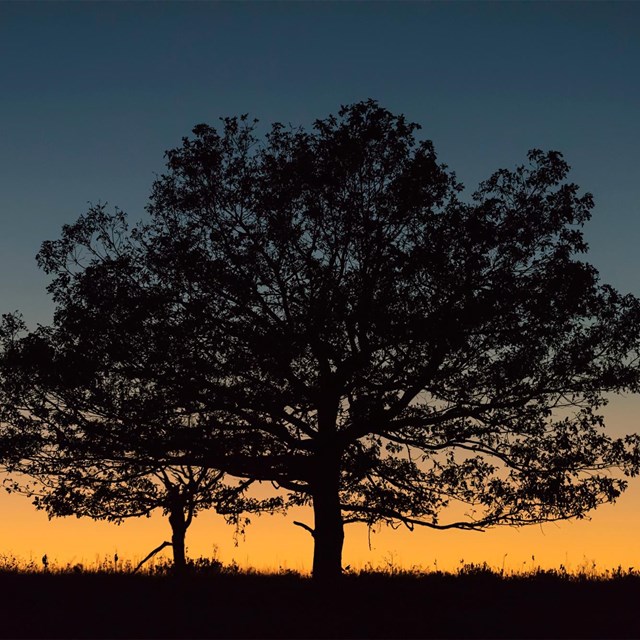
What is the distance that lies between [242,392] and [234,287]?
293 cm

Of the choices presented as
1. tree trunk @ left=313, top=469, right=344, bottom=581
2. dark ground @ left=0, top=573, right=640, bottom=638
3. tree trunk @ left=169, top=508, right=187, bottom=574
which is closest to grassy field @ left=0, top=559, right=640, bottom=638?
dark ground @ left=0, top=573, right=640, bottom=638

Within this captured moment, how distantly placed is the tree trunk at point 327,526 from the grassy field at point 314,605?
2.67 feet

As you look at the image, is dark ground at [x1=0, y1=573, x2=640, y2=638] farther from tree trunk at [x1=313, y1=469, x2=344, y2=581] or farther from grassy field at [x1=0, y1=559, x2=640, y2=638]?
tree trunk at [x1=313, y1=469, x2=344, y2=581]

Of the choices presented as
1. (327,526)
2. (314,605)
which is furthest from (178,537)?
(314,605)

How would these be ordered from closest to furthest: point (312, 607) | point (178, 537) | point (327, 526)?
point (312, 607), point (327, 526), point (178, 537)

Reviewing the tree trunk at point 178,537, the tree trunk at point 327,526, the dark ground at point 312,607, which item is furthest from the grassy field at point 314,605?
the tree trunk at point 178,537

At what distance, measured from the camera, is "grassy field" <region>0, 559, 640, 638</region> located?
1834cm

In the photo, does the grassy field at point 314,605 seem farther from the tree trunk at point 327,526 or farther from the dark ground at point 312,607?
the tree trunk at point 327,526

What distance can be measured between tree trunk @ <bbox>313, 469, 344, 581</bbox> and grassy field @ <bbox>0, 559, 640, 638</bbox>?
0.81 meters

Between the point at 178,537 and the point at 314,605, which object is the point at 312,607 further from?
the point at 178,537

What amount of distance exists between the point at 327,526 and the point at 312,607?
6.11 metres

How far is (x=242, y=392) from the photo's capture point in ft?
84.5

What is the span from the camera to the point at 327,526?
86.9ft

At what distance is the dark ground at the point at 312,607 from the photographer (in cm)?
1831
